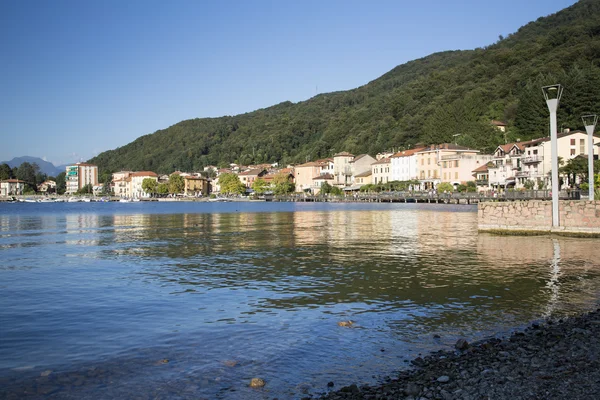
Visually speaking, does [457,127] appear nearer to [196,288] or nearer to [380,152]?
[380,152]

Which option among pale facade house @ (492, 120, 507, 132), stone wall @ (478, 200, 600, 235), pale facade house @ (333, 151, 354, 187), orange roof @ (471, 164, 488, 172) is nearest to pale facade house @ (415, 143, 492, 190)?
orange roof @ (471, 164, 488, 172)

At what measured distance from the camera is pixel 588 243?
80.7 feet

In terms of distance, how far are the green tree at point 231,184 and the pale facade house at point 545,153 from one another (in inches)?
3799

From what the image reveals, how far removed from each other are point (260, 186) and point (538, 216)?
126 metres

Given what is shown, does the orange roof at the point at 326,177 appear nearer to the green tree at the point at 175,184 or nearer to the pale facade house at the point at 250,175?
→ the pale facade house at the point at 250,175

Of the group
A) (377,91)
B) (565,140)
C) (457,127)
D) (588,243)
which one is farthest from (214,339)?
(377,91)

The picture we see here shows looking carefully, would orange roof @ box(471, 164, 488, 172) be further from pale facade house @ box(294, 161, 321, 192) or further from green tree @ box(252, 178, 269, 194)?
green tree @ box(252, 178, 269, 194)

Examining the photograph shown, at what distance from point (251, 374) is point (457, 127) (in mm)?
110417

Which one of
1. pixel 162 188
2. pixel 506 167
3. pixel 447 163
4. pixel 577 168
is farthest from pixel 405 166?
→ pixel 162 188

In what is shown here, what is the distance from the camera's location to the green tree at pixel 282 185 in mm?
143125

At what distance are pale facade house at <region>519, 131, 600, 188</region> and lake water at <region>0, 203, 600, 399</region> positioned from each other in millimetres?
51079

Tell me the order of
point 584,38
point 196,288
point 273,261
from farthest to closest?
point 584,38 → point 273,261 → point 196,288

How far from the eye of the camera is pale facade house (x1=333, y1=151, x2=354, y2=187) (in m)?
130

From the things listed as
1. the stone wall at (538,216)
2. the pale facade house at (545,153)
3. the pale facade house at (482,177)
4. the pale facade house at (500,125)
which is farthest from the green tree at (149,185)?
the stone wall at (538,216)
